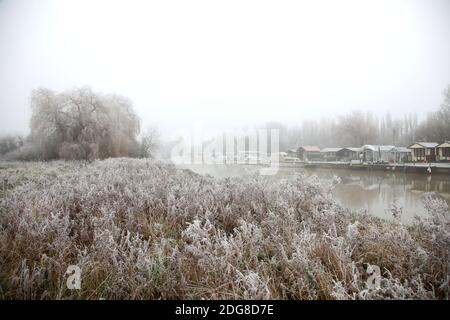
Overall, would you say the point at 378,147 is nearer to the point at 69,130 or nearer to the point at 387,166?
the point at 387,166

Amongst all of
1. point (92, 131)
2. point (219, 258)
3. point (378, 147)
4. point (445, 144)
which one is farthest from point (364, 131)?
point (92, 131)

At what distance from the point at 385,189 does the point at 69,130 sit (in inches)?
853

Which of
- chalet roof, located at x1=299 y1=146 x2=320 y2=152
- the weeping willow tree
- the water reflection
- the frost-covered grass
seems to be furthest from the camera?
the weeping willow tree

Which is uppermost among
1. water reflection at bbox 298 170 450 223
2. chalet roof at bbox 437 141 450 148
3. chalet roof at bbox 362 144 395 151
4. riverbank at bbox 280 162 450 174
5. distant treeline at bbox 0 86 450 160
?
distant treeline at bbox 0 86 450 160

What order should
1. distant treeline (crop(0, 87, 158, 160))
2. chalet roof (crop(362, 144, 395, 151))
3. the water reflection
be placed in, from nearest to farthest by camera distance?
1. the water reflection
2. chalet roof (crop(362, 144, 395, 151))
3. distant treeline (crop(0, 87, 158, 160))

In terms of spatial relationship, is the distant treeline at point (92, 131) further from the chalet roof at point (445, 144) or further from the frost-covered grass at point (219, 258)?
the frost-covered grass at point (219, 258)

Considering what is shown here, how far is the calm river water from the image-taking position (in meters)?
6.60

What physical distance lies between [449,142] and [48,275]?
26.8 feet

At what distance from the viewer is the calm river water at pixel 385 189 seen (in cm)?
660

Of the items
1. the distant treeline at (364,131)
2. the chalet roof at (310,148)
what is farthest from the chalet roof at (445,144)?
the chalet roof at (310,148)

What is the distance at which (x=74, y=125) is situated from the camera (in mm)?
17625

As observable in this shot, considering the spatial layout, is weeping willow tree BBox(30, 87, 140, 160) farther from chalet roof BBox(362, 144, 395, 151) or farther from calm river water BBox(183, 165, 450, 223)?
chalet roof BBox(362, 144, 395, 151)

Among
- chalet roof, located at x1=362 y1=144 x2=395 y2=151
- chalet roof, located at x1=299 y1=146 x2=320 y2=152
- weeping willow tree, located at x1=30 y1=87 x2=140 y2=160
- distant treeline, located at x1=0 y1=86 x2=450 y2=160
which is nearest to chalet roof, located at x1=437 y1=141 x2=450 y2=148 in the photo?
chalet roof, located at x1=362 y1=144 x2=395 y2=151
